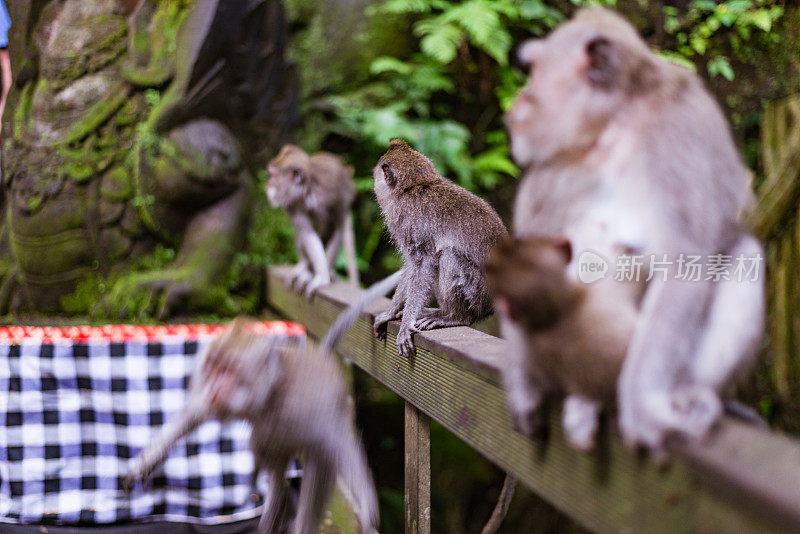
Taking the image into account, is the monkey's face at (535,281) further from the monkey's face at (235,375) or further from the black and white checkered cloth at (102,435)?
the black and white checkered cloth at (102,435)

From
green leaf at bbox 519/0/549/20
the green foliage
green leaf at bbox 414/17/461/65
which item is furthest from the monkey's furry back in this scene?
green leaf at bbox 519/0/549/20

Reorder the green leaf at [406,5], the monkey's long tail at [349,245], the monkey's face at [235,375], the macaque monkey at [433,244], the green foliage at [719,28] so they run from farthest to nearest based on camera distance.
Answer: the green leaf at [406,5]
the green foliage at [719,28]
the monkey's long tail at [349,245]
the macaque monkey at [433,244]
the monkey's face at [235,375]

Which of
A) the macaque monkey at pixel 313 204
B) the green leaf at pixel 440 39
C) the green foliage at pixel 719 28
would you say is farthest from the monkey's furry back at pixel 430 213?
the green leaf at pixel 440 39

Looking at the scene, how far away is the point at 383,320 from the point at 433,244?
0.33 meters

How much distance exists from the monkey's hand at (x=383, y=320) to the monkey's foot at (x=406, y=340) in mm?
206

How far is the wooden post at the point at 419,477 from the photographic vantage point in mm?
2088

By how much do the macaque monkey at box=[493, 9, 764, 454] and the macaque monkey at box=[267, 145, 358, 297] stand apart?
260 cm

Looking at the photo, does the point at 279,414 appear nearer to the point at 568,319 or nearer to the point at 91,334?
the point at 568,319

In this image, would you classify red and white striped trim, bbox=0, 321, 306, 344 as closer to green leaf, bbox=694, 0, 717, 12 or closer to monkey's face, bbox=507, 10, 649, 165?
monkey's face, bbox=507, 10, 649, 165

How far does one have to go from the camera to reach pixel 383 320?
7.60ft

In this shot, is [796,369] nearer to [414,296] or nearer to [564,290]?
[414,296]

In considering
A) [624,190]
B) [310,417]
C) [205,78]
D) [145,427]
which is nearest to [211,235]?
[205,78]

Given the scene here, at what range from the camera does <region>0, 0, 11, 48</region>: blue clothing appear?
416 centimetres

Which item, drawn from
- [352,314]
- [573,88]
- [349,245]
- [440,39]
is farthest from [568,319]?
[440,39]
